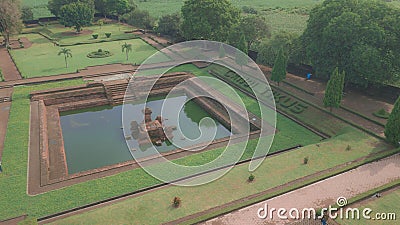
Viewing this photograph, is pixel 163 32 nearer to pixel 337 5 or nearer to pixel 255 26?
pixel 255 26

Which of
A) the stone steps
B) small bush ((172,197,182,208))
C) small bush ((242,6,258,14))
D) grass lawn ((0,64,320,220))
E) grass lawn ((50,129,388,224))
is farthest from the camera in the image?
small bush ((242,6,258,14))

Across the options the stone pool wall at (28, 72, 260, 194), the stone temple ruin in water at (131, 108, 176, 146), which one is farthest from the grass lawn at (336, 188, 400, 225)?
the stone temple ruin in water at (131, 108, 176, 146)

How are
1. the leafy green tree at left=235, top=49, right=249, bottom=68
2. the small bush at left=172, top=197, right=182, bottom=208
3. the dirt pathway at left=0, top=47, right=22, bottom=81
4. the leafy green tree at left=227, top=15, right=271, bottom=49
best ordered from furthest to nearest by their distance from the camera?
the leafy green tree at left=227, top=15, right=271, bottom=49 → the dirt pathway at left=0, top=47, right=22, bottom=81 → the leafy green tree at left=235, top=49, right=249, bottom=68 → the small bush at left=172, top=197, right=182, bottom=208

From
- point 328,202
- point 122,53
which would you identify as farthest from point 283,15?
point 328,202

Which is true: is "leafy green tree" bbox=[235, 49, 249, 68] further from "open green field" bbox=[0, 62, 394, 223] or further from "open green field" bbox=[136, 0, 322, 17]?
"open green field" bbox=[136, 0, 322, 17]

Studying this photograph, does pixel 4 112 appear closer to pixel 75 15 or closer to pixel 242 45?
pixel 242 45

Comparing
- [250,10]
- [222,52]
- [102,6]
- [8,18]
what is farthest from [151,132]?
[250,10]
